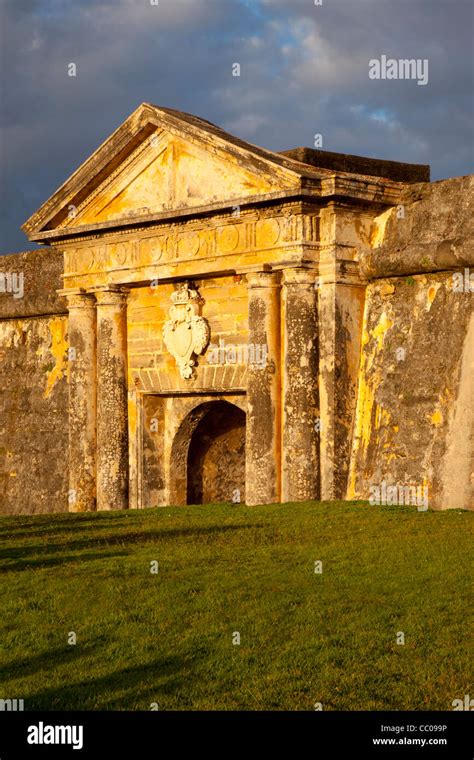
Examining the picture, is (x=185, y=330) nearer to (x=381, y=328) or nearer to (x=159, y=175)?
(x=159, y=175)

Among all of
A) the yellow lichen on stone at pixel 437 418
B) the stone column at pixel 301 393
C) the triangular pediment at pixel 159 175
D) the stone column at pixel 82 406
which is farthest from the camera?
the stone column at pixel 82 406

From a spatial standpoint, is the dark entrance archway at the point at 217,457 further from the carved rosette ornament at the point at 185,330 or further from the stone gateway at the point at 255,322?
the carved rosette ornament at the point at 185,330

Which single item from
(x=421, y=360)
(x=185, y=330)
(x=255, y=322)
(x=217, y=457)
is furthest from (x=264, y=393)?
(x=217, y=457)

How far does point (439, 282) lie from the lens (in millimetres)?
12883

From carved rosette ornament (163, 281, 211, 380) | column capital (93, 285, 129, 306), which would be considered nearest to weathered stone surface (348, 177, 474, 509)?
carved rosette ornament (163, 281, 211, 380)

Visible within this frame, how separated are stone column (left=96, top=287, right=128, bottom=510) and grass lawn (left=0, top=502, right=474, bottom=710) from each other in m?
4.79

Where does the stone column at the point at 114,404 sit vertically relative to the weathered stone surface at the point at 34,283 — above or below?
below

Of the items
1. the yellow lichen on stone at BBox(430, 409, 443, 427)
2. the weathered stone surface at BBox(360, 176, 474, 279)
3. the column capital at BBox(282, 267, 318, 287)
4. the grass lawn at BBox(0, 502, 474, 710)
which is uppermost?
the weathered stone surface at BBox(360, 176, 474, 279)

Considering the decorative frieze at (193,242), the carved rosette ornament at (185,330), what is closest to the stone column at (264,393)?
the decorative frieze at (193,242)

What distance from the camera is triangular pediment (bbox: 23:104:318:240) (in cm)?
1351

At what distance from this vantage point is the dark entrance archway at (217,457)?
52.2ft

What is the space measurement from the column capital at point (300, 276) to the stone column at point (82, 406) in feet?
11.9

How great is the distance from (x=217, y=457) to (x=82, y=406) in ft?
6.26

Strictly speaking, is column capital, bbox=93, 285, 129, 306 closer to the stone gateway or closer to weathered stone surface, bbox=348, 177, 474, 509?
the stone gateway
